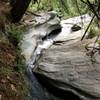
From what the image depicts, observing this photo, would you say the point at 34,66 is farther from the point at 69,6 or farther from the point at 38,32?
the point at 38,32

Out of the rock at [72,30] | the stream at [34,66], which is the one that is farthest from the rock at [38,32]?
the rock at [72,30]

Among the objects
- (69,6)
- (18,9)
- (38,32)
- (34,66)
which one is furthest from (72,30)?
(69,6)

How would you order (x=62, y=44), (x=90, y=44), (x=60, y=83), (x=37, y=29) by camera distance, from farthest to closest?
1. (x=37, y=29)
2. (x=62, y=44)
3. (x=90, y=44)
4. (x=60, y=83)

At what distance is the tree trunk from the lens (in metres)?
7.68

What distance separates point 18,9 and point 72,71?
256 centimetres

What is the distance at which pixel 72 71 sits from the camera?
659 centimetres

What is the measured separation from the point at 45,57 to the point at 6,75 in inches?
74.8

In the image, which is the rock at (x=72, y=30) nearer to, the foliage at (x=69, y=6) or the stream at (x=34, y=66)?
the stream at (x=34, y=66)

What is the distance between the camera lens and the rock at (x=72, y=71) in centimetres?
599

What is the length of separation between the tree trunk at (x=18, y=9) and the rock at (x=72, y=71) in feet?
4.43

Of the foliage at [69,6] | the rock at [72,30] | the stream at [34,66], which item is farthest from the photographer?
the rock at [72,30]

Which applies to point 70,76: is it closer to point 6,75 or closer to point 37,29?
point 6,75

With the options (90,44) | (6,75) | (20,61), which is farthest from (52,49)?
(6,75)

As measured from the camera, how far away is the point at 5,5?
8922 millimetres
